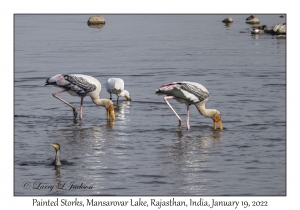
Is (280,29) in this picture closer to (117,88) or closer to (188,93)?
(117,88)

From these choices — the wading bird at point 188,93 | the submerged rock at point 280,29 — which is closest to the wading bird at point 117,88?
the wading bird at point 188,93

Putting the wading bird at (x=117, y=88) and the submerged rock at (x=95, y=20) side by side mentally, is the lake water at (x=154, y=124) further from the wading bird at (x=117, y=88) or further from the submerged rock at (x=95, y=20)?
the submerged rock at (x=95, y=20)

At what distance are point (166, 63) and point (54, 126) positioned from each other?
12.1m

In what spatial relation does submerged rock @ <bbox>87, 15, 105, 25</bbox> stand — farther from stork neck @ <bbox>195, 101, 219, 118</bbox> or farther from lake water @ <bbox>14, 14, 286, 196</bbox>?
stork neck @ <bbox>195, 101, 219, 118</bbox>

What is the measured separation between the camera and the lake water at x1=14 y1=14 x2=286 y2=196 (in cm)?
1348

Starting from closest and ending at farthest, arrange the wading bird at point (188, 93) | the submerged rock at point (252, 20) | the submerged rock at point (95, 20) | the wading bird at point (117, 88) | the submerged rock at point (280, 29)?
1. the wading bird at point (188, 93)
2. the wading bird at point (117, 88)
3. the submerged rock at point (280, 29)
4. the submerged rock at point (95, 20)
5. the submerged rock at point (252, 20)

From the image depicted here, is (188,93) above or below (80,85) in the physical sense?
below

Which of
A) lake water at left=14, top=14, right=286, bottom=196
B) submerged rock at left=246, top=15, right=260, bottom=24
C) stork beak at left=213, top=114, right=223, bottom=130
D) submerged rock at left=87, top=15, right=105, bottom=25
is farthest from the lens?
submerged rock at left=246, top=15, right=260, bottom=24

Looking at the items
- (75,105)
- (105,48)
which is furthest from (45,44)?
(75,105)

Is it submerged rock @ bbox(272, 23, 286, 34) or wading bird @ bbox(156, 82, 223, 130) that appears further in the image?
submerged rock @ bbox(272, 23, 286, 34)

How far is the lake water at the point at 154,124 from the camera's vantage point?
531 inches

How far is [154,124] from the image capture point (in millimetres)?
18297

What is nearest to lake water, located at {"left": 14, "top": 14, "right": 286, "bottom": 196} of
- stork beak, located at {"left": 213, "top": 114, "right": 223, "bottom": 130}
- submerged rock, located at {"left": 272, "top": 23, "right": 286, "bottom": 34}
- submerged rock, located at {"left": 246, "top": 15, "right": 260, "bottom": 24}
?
stork beak, located at {"left": 213, "top": 114, "right": 223, "bottom": 130}

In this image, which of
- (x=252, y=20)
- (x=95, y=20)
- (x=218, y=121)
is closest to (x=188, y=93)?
(x=218, y=121)
